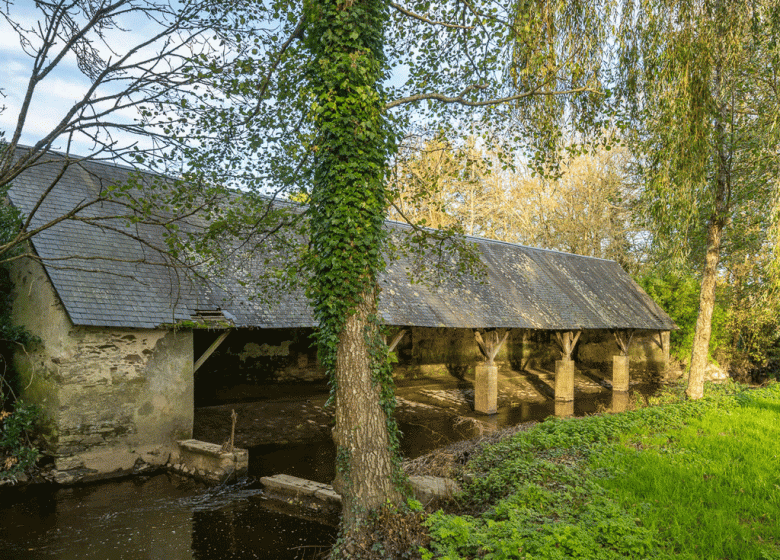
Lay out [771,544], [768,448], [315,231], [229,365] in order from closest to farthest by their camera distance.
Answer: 1. [771,544]
2. [315,231]
3. [768,448]
4. [229,365]

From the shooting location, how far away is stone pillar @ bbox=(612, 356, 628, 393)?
15.8 meters

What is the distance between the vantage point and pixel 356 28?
444cm

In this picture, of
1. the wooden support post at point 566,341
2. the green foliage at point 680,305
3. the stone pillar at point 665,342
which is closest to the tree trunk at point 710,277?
the wooden support post at point 566,341

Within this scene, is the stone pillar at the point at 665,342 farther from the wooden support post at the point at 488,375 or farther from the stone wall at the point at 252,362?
the stone wall at the point at 252,362

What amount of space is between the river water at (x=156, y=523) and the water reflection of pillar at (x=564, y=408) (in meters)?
6.83

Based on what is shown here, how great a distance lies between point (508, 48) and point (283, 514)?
18.4ft

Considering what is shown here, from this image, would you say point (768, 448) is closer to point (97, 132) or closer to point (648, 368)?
point (97, 132)

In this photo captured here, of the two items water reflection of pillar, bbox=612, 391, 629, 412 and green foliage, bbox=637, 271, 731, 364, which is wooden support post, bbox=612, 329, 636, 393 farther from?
green foliage, bbox=637, 271, 731, 364

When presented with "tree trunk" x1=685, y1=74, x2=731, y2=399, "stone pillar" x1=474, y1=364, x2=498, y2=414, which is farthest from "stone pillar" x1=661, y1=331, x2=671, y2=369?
"tree trunk" x1=685, y1=74, x2=731, y2=399

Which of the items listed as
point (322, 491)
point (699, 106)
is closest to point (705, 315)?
point (699, 106)

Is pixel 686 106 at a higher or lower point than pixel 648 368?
higher

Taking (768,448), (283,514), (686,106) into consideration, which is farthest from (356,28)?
(768,448)

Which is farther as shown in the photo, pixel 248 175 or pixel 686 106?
pixel 686 106

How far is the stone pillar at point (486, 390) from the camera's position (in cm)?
1207
